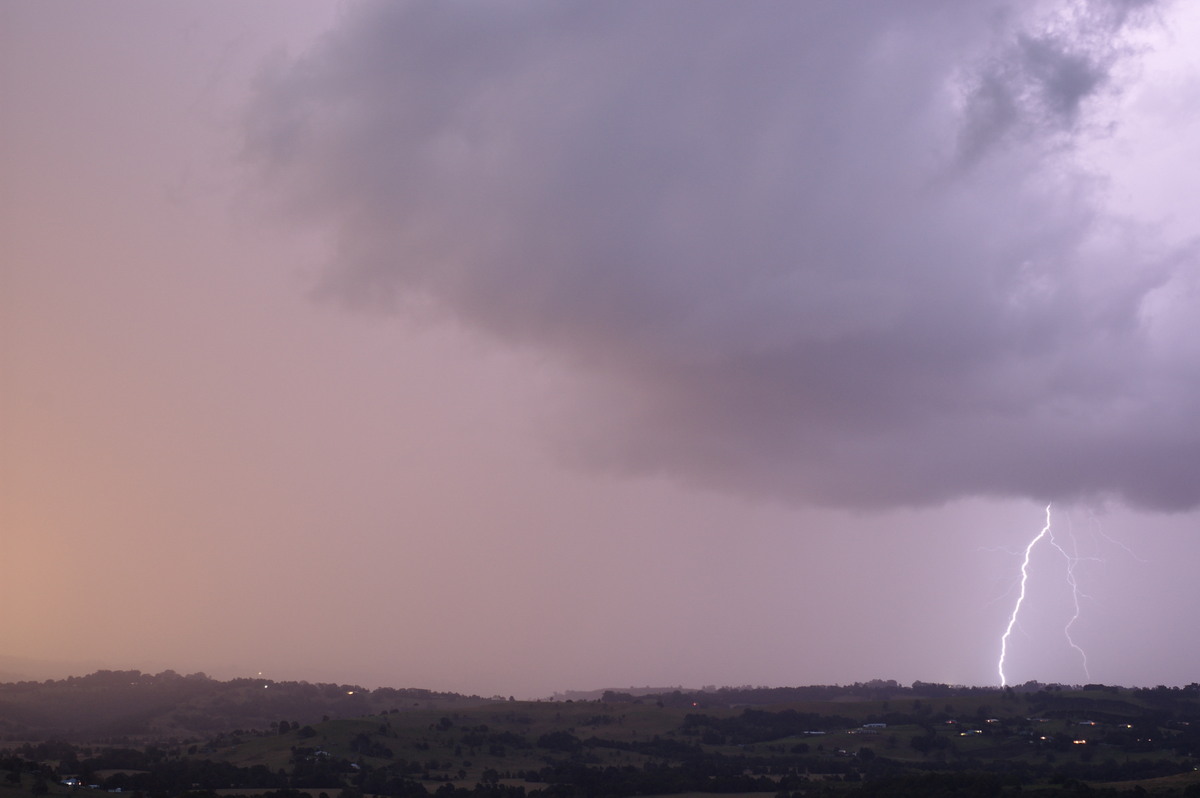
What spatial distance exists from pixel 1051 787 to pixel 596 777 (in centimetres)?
5396

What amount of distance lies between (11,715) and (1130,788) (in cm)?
18847

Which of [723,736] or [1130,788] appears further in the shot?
[723,736]

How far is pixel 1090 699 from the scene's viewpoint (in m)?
187

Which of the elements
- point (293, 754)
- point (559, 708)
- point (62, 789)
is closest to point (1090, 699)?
point (559, 708)

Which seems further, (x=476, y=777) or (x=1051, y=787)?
(x=476, y=777)

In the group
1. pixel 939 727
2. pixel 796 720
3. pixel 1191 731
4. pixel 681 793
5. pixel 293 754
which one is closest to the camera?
pixel 681 793

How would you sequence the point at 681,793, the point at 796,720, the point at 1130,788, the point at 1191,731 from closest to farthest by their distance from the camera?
the point at 1130,788, the point at 681,793, the point at 1191,731, the point at 796,720

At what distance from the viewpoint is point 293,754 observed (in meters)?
131

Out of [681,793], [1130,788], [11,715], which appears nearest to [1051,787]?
[1130,788]

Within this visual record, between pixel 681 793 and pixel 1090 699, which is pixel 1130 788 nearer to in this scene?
pixel 681 793

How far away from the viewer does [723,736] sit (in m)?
175

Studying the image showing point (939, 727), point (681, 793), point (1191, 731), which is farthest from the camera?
point (939, 727)

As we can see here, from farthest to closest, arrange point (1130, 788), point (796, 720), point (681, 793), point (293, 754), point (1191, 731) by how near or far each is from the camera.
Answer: point (796, 720), point (1191, 731), point (293, 754), point (681, 793), point (1130, 788)

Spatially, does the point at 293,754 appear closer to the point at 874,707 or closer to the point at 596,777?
the point at 596,777
